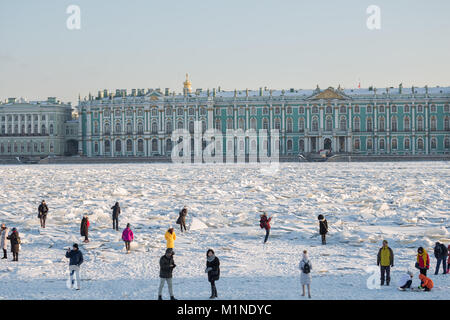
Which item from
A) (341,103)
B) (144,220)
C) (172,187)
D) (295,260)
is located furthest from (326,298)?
(341,103)

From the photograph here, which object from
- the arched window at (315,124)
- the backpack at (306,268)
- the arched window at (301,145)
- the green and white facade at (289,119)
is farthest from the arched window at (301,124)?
the backpack at (306,268)

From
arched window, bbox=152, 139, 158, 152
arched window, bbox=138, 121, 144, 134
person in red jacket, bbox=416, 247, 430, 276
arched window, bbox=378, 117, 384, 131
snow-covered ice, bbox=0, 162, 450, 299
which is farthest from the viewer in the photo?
arched window, bbox=138, 121, 144, 134

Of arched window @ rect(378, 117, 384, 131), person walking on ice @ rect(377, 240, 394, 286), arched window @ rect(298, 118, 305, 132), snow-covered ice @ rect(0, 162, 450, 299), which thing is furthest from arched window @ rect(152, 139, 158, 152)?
person walking on ice @ rect(377, 240, 394, 286)

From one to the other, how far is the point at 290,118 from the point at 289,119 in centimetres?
17

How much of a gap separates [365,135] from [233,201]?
4815 centimetres

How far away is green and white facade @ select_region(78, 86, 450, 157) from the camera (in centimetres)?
6581

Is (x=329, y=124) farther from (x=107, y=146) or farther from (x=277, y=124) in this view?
(x=107, y=146)

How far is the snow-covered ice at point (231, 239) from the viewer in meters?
9.66

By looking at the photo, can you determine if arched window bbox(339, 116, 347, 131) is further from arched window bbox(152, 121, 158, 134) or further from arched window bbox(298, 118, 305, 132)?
arched window bbox(152, 121, 158, 134)

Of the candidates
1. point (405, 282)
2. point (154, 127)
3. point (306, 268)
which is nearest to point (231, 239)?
point (306, 268)

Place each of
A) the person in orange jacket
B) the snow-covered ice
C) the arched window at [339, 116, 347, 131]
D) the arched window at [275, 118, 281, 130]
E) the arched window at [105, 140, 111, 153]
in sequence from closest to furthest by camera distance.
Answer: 1. the person in orange jacket
2. the snow-covered ice
3. the arched window at [339, 116, 347, 131]
4. the arched window at [275, 118, 281, 130]
5. the arched window at [105, 140, 111, 153]

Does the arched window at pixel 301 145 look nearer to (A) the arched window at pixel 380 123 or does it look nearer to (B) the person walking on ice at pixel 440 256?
(A) the arched window at pixel 380 123

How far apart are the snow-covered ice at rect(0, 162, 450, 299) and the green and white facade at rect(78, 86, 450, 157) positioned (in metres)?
41.8

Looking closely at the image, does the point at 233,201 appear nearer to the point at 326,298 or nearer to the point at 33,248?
the point at 33,248
